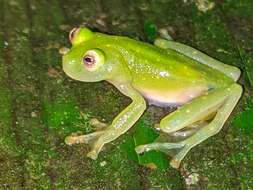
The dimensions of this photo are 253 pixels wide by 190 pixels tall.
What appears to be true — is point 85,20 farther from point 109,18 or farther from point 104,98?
point 104,98

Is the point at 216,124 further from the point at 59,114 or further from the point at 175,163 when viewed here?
the point at 59,114

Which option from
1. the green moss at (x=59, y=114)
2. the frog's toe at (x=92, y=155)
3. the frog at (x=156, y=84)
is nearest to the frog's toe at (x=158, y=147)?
the frog at (x=156, y=84)

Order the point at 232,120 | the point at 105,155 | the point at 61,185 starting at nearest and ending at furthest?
the point at 61,185 → the point at 105,155 → the point at 232,120

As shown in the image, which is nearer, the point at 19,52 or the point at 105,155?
the point at 105,155

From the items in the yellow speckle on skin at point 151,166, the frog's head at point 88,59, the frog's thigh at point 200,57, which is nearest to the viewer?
the yellow speckle on skin at point 151,166

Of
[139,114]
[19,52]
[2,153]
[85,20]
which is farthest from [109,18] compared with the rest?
→ [2,153]

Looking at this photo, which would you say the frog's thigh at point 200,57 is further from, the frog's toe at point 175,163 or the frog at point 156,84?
the frog's toe at point 175,163

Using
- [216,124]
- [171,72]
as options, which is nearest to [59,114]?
[171,72]

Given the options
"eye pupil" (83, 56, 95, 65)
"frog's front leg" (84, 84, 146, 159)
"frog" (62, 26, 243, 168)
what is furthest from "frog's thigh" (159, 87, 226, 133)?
"eye pupil" (83, 56, 95, 65)
